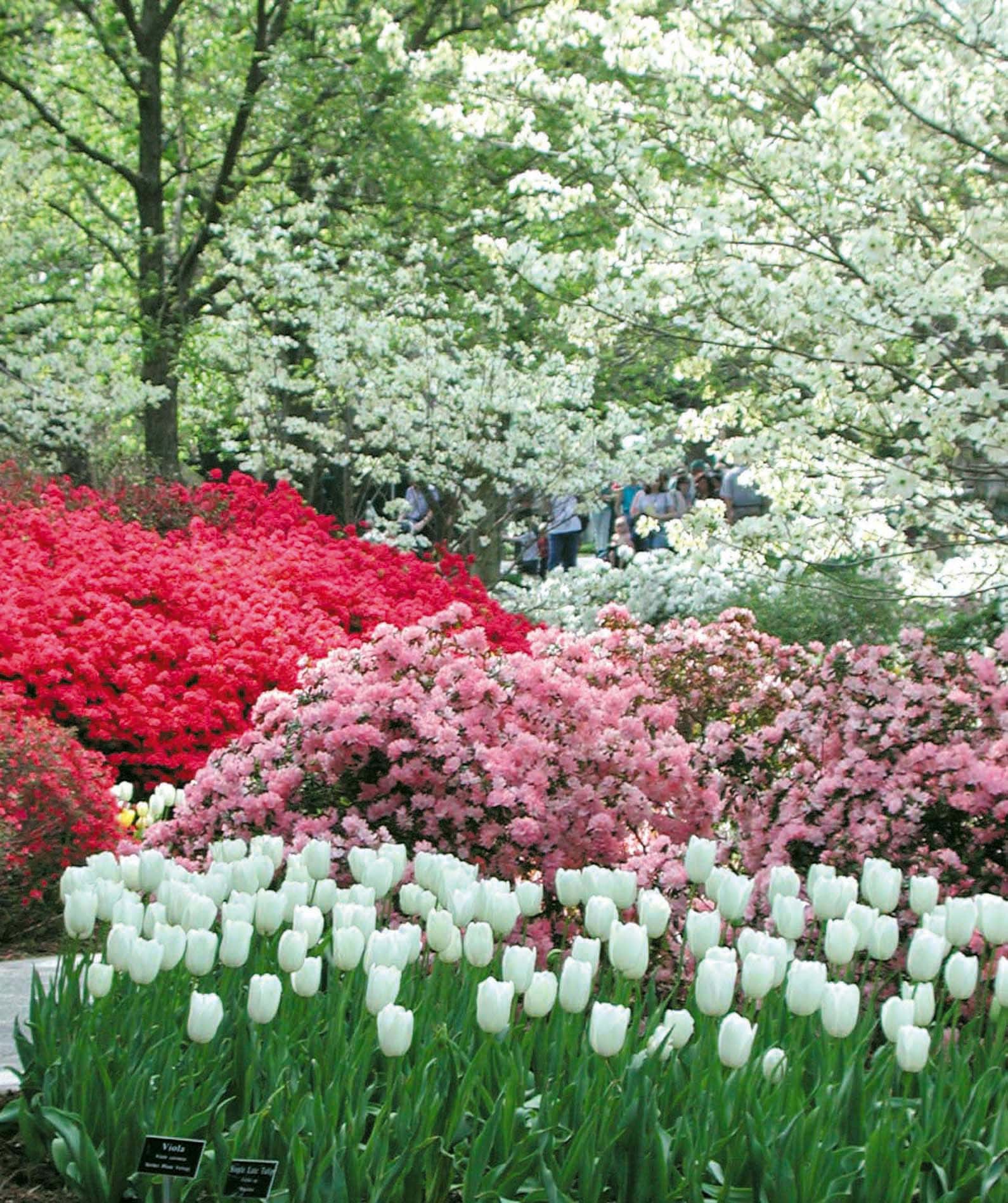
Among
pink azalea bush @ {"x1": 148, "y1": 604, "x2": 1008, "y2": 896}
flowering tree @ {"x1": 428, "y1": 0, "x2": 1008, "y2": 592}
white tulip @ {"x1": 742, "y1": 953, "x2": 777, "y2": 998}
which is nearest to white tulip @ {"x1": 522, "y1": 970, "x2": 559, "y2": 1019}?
white tulip @ {"x1": 742, "y1": 953, "x2": 777, "y2": 998}

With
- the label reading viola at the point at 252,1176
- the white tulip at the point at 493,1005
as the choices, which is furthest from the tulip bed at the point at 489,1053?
the label reading viola at the point at 252,1176

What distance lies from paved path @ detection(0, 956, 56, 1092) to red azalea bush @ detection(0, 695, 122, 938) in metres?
0.45

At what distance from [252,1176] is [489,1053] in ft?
1.92

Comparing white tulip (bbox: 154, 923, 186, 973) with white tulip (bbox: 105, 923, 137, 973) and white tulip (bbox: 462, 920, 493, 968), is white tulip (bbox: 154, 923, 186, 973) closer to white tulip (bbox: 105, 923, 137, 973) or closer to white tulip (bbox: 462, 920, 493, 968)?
white tulip (bbox: 105, 923, 137, 973)

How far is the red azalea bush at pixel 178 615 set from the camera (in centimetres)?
800

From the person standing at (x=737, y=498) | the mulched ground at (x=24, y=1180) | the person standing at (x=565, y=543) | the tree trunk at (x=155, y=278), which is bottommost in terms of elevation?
the mulched ground at (x=24, y=1180)

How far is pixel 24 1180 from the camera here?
3500mm

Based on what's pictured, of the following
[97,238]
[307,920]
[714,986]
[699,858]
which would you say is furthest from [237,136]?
[714,986]

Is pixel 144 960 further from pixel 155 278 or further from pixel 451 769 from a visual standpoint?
pixel 155 278

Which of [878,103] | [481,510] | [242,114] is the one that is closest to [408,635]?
[878,103]

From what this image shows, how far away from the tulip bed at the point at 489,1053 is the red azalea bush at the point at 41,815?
7.77 ft

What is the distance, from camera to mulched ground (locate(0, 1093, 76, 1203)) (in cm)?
339

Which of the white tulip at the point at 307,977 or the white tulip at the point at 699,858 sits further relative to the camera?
the white tulip at the point at 699,858

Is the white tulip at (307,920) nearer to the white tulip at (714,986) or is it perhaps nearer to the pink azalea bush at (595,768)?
the white tulip at (714,986)
